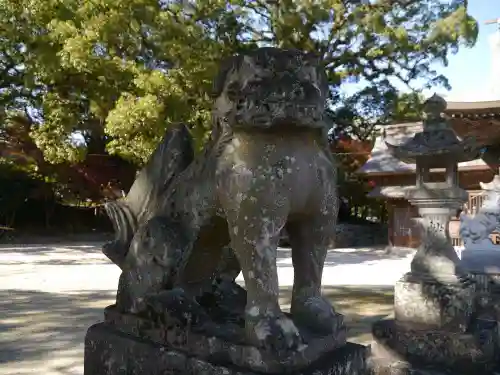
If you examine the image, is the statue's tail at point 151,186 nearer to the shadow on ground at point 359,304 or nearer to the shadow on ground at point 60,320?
the shadow on ground at point 60,320

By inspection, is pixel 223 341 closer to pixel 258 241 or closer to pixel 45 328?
pixel 258 241

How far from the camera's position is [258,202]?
4.58ft

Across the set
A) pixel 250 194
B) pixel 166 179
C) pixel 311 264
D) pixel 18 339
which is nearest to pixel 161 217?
pixel 166 179

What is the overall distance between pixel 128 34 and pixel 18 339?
6270mm

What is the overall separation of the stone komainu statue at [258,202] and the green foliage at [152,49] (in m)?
6.56

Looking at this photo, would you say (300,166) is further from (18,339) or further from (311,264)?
(18,339)

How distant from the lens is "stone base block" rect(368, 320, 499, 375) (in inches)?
128

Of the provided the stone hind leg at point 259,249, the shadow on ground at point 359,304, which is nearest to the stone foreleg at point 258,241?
the stone hind leg at point 259,249

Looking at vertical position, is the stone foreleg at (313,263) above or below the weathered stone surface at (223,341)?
above

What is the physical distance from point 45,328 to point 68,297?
5.54 ft

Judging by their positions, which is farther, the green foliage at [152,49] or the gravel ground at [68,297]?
the green foliage at [152,49]

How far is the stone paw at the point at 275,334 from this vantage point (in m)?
1.32

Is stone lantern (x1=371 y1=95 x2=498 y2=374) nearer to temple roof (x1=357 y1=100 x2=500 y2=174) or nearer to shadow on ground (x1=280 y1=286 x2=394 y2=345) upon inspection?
shadow on ground (x1=280 y1=286 x2=394 y2=345)

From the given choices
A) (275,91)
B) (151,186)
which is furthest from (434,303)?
(275,91)
